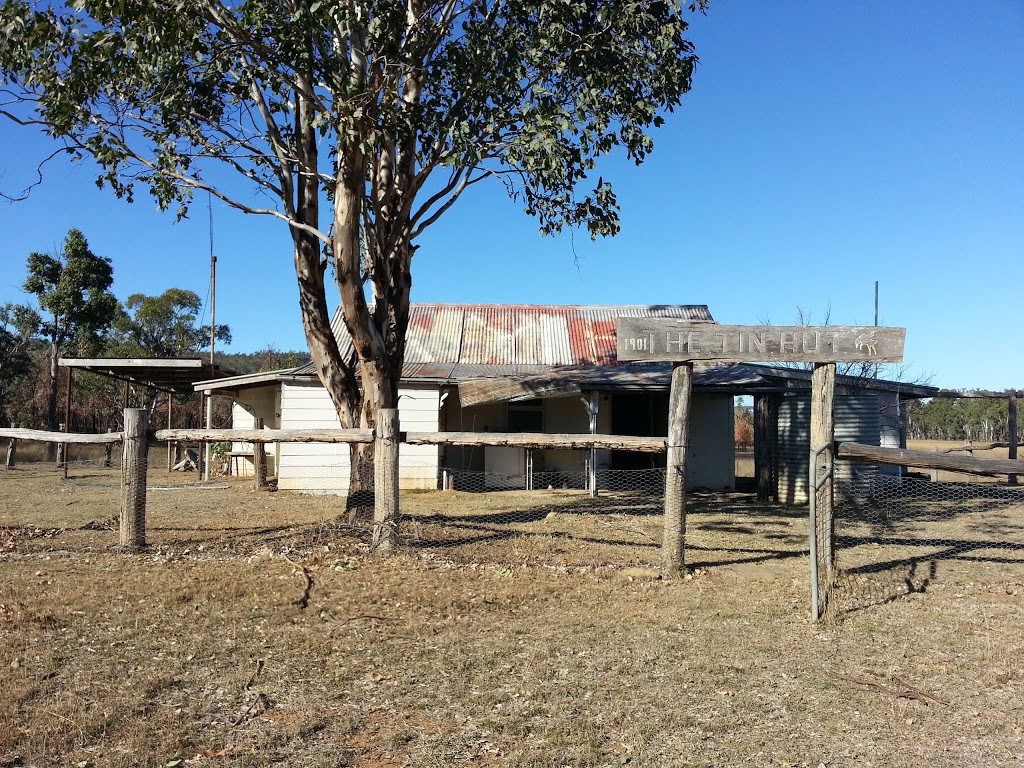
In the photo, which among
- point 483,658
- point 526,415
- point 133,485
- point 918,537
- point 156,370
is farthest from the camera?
point 156,370

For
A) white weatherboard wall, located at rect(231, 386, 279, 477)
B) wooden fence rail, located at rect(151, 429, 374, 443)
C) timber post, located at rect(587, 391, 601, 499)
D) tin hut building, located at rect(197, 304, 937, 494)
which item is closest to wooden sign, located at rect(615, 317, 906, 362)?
wooden fence rail, located at rect(151, 429, 374, 443)

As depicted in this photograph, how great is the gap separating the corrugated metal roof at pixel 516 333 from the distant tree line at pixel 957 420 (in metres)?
32.7

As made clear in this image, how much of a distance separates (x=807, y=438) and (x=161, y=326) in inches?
1373

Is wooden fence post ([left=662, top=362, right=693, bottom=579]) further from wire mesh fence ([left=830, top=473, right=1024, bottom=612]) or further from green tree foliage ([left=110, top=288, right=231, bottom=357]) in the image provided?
green tree foliage ([left=110, top=288, right=231, bottom=357])

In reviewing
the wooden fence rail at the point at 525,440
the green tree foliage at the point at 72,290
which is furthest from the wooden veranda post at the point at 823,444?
the green tree foliage at the point at 72,290

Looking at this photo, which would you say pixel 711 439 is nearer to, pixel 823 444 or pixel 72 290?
pixel 823 444

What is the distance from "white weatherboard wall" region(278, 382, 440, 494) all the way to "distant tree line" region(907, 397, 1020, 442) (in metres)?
38.8

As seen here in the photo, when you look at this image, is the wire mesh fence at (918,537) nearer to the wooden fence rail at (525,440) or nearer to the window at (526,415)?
the wooden fence rail at (525,440)

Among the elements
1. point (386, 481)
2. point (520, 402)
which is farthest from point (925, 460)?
point (520, 402)

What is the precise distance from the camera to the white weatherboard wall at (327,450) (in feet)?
56.0

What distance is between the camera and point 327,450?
17.3 m

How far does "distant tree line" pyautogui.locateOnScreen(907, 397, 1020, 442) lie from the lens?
47188 millimetres

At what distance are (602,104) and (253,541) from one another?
6.73 meters

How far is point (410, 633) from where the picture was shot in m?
5.84
